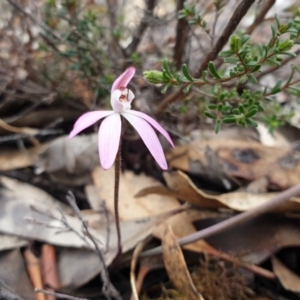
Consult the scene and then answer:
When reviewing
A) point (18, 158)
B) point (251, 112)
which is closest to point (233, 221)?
point (251, 112)

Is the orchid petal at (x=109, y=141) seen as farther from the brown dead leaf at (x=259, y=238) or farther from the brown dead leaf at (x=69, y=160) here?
the brown dead leaf at (x=69, y=160)

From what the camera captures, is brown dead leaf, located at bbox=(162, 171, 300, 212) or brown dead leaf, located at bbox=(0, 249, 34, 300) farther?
brown dead leaf, located at bbox=(162, 171, 300, 212)

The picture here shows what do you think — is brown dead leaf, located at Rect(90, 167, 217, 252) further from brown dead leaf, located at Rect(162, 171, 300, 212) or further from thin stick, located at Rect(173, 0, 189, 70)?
thin stick, located at Rect(173, 0, 189, 70)

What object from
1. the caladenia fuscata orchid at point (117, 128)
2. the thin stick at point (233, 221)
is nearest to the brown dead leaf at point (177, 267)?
the thin stick at point (233, 221)

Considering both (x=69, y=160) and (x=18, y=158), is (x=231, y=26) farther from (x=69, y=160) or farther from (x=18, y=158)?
(x=18, y=158)

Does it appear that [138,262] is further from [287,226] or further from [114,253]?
[287,226]

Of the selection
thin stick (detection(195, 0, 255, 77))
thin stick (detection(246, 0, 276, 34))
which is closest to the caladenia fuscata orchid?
thin stick (detection(195, 0, 255, 77))
